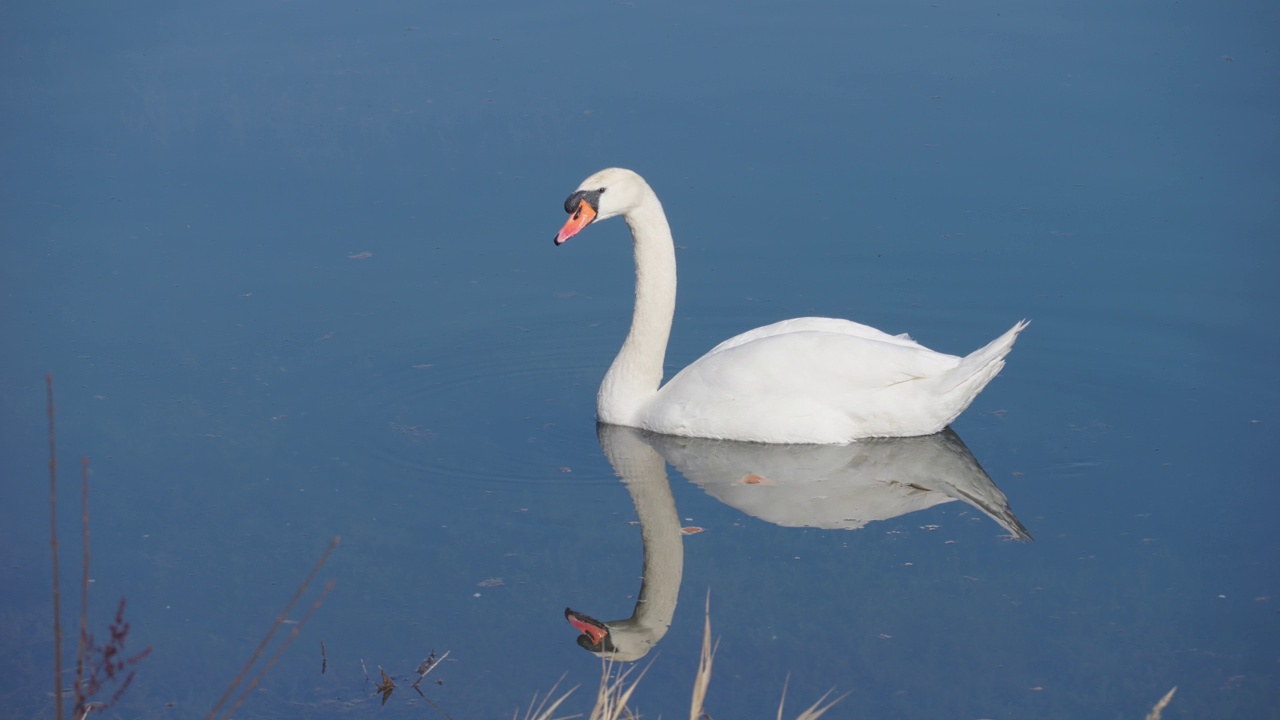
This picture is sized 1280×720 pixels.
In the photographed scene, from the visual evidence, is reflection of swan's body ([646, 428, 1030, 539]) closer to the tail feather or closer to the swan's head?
the tail feather

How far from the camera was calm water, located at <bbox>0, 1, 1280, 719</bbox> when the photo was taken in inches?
207

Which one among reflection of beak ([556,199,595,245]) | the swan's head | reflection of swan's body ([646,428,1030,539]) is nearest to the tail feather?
reflection of swan's body ([646,428,1030,539])

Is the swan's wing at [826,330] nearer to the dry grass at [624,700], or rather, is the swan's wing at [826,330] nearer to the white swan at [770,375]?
the white swan at [770,375]

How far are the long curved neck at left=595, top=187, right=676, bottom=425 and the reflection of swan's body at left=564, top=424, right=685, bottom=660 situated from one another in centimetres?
12

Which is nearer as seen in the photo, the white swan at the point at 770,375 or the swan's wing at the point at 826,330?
the white swan at the point at 770,375

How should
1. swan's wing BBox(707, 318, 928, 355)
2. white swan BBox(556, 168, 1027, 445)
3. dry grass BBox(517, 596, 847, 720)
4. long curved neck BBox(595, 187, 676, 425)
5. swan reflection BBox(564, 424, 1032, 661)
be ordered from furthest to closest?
long curved neck BBox(595, 187, 676, 425)
swan's wing BBox(707, 318, 928, 355)
white swan BBox(556, 168, 1027, 445)
swan reflection BBox(564, 424, 1032, 661)
dry grass BBox(517, 596, 847, 720)

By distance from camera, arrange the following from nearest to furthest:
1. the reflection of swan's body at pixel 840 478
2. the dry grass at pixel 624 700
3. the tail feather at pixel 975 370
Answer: the dry grass at pixel 624 700, the reflection of swan's body at pixel 840 478, the tail feather at pixel 975 370

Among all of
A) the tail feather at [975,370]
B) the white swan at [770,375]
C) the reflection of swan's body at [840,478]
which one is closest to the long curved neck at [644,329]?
the white swan at [770,375]

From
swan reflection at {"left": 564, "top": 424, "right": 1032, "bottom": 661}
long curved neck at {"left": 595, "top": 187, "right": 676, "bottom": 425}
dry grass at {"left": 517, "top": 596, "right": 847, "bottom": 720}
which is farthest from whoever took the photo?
long curved neck at {"left": 595, "top": 187, "right": 676, "bottom": 425}

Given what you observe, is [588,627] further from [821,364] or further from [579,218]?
[579,218]

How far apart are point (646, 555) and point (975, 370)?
64.4 inches

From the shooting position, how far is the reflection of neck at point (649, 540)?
5.32m

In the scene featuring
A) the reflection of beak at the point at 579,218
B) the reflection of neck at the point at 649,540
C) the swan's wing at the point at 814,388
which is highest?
the reflection of beak at the point at 579,218

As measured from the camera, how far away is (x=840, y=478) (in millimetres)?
6504
